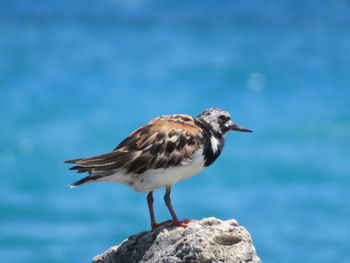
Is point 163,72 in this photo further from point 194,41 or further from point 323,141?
point 323,141

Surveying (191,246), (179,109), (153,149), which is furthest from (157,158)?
(179,109)

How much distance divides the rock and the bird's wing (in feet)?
2.44

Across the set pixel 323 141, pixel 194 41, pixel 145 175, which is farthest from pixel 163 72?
pixel 145 175

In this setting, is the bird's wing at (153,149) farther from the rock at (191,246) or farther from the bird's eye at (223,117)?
the rock at (191,246)

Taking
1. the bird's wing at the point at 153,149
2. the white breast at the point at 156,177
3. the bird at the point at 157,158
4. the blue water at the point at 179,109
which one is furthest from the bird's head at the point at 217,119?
the blue water at the point at 179,109

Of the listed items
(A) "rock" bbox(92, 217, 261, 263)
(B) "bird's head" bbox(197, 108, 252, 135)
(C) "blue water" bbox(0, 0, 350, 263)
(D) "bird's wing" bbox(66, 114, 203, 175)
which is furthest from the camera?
(C) "blue water" bbox(0, 0, 350, 263)

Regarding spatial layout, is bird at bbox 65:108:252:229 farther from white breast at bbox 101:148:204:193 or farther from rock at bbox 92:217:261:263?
rock at bbox 92:217:261:263

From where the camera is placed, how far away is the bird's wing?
847 centimetres

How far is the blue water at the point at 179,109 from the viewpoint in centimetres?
2330

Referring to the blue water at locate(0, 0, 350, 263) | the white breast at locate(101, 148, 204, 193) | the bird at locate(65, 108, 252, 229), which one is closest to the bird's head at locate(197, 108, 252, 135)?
the bird at locate(65, 108, 252, 229)

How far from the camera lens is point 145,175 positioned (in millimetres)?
8539

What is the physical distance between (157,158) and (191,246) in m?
1.43

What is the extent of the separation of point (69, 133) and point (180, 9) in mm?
13363

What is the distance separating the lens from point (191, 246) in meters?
7.46
